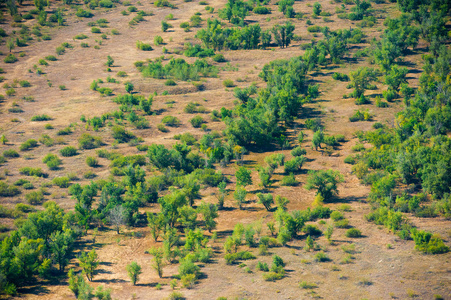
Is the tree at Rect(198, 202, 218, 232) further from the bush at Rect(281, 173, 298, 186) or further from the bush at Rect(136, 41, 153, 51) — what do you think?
the bush at Rect(136, 41, 153, 51)

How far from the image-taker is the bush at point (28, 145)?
4357 centimetres

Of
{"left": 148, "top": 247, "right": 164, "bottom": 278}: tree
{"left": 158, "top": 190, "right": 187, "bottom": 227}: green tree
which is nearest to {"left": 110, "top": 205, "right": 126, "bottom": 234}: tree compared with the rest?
{"left": 158, "top": 190, "right": 187, "bottom": 227}: green tree

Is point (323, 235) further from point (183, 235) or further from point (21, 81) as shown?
point (21, 81)

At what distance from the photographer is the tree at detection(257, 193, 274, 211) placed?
3269cm

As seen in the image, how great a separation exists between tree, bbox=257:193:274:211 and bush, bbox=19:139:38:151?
999 inches

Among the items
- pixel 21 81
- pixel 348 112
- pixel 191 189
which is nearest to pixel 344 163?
pixel 348 112

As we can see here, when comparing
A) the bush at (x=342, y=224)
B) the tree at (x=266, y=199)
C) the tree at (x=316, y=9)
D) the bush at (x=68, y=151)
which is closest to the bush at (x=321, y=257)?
the bush at (x=342, y=224)

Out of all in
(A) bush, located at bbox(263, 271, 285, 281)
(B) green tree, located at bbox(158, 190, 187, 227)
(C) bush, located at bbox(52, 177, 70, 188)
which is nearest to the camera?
(A) bush, located at bbox(263, 271, 285, 281)

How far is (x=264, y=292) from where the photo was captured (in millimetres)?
23500

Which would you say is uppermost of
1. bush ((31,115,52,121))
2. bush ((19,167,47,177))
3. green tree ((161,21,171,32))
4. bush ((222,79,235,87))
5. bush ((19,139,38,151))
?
green tree ((161,21,171,32))

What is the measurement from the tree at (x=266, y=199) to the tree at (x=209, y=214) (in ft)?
11.6

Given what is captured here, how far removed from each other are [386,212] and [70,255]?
2149 centimetres

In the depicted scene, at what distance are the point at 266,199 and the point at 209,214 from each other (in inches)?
181

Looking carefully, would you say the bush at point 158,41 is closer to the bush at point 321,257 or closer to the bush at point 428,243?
the bush at point 321,257
